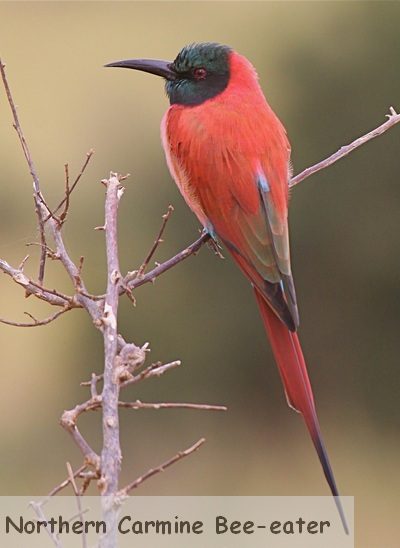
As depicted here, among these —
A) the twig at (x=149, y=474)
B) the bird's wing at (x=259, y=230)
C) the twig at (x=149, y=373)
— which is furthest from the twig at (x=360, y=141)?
the twig at (x=149, y=474)

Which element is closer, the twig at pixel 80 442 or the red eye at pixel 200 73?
the twig at pixel 80 442

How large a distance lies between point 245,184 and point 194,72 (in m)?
0.51

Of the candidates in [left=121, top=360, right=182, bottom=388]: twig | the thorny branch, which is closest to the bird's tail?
the thorny branch

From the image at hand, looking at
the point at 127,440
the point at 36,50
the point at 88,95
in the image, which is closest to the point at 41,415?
the point at 127,440

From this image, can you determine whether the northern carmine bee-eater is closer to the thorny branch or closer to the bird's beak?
the bird's beak

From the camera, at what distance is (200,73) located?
302 cm

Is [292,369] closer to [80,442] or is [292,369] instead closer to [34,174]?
[34,174]

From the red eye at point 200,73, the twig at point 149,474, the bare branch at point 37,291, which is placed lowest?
the twig at point 149,474

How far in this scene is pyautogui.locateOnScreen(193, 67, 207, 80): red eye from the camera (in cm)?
301

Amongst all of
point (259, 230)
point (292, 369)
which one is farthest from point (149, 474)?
point (259, 230)

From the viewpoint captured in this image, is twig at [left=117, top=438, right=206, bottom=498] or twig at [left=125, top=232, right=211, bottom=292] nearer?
twig at [left=117, top=438, right=206, bottom=498]

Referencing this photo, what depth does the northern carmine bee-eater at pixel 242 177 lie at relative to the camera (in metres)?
2.53

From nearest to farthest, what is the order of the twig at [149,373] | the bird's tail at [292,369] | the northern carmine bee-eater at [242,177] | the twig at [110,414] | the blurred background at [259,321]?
1. the twig at [110,414]
2. the twig at [149,373]
3. the bird's tail at [292,369]
4. the northern carmine bee-eater at [242,177]
5. the blurred background at [259,321]

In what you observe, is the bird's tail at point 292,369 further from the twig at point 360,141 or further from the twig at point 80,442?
the twig at point 80,442
